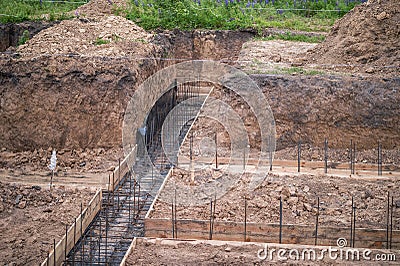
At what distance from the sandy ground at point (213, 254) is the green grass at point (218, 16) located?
9.89 m

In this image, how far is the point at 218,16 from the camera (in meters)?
17.8

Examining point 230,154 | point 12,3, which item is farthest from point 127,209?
point 12,3

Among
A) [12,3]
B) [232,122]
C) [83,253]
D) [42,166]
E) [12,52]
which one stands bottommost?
[83,253]

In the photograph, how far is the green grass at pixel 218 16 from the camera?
1733cm

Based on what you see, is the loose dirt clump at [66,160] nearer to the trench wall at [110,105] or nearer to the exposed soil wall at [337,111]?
the trench wall at [110,105]

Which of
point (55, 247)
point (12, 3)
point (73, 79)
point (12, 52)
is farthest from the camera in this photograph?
point (12, 3)

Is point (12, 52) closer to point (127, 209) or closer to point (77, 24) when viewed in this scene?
point (77, 24)

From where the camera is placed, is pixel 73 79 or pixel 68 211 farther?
pixel 73 79

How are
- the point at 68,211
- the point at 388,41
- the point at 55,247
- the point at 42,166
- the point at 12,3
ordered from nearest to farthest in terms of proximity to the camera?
1. the point at 55,247
2. the point at 68,211
3. the point at 42,166
4. the point at 388,41
5. the point at 12,3

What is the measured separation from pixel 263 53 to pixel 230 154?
412cm

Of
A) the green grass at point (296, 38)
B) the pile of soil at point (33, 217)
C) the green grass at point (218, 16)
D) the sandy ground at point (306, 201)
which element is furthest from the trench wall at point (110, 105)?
the green grass at point (218, 16)

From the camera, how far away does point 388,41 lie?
1300cm

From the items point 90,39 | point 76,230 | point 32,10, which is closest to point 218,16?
point 32,10
